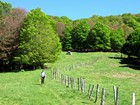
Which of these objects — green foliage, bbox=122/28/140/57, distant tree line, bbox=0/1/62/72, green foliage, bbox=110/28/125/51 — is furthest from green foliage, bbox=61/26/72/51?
distant tree line, bbox=0/1/62/72

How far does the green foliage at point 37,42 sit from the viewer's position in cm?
7088

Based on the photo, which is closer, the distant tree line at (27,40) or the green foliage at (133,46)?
the distant tree line at (27,40)

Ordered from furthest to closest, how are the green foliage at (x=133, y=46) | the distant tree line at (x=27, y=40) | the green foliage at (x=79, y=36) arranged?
1. the green foliage at (x=79, y=36)
2. the green foliage at (x=133, y=46)
3. the distant tree line at (x=27, y=40)

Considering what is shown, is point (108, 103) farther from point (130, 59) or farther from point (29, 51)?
point (130, 59)

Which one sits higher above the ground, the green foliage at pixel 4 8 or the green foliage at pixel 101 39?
the green foliage at pixel 4 8

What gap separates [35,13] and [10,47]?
1036 centimetres

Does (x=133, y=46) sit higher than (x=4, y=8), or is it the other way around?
(x=4, y=8)

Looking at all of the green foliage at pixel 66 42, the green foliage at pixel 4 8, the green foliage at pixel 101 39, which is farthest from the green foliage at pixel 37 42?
the green foliage at pixel 66 42

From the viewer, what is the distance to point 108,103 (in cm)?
2717

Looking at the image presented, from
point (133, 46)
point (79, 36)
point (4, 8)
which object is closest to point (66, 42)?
point (79, 36)

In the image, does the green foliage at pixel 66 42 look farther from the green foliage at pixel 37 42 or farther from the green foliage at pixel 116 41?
the green foliage at pixel 37 42

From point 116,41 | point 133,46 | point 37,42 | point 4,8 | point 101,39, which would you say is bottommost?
point 133,46

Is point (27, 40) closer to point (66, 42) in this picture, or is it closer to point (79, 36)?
point (66, 42)

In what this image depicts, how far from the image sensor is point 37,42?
72375 millimetres
